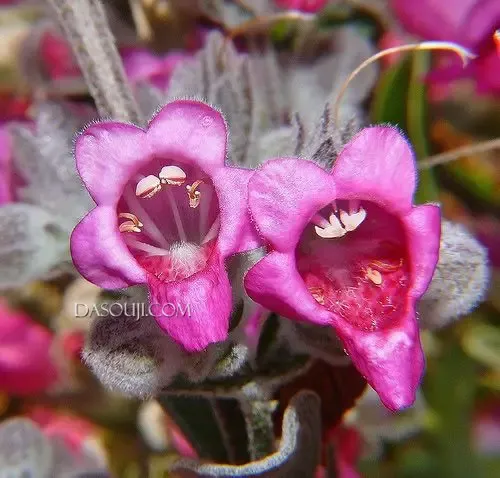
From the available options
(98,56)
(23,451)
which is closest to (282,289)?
(98,56)

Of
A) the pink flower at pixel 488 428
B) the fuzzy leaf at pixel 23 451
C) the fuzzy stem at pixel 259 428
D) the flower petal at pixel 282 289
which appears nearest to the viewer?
the flower petal at pixel 282 289

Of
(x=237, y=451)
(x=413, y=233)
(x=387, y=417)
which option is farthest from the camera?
(x=387, y=417)

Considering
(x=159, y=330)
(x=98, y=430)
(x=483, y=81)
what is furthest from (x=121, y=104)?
(x=98, y=430)

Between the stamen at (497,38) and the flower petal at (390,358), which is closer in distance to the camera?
the flower petal at (390,358)

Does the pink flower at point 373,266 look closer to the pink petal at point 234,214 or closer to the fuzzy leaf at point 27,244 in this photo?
the pink petal at point 234,214

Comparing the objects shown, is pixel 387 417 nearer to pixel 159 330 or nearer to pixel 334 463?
pixel 334 463

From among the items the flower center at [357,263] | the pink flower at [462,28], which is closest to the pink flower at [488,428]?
the pink flower at [462,28]

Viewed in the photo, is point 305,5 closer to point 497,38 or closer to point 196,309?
point 497,38

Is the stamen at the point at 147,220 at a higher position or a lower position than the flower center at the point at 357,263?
higher
